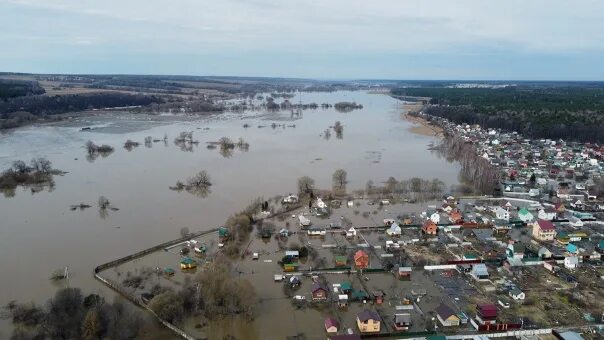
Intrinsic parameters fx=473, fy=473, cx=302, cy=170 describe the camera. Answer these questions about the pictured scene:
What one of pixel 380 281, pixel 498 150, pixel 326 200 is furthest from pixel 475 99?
pixel 380 281

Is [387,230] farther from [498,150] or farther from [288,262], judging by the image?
[498,150]

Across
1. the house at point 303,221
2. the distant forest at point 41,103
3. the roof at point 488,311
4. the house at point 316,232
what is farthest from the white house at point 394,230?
the distant forest at point 41,103

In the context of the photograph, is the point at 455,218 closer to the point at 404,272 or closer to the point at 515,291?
the point at 404,272

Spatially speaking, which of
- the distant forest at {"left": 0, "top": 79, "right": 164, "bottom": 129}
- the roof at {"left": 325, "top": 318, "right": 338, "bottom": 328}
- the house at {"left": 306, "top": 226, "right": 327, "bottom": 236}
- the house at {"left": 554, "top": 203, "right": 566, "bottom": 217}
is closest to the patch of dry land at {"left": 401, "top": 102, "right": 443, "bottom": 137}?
the house at {"left": 554, "top": 203, "right": 566, "bottom": 217}

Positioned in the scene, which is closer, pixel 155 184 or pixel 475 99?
pixel 155 184

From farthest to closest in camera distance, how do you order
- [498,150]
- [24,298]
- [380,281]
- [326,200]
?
1. [498,150]
2. [326,200]
3. [380,281]
4. [24,298]

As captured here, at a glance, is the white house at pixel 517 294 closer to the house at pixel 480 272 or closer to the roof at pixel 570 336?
the house at pixel 480 272

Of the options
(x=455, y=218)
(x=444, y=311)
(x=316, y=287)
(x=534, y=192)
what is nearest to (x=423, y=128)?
(x=534, y=192)
